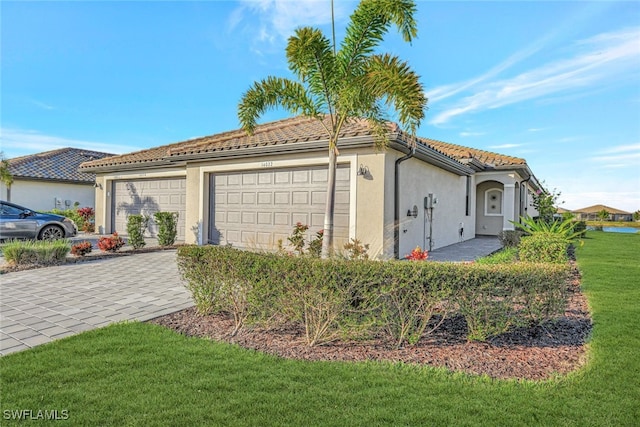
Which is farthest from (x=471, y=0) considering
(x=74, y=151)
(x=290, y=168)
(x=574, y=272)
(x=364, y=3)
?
(x=74, y=151)

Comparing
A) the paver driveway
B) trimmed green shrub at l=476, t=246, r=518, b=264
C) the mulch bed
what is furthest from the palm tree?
the paver driveway

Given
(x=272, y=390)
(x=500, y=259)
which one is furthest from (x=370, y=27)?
(x=272, y=390)

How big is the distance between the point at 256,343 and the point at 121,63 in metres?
11.5

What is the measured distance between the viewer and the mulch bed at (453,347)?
137 inches

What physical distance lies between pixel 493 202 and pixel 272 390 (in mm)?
18803

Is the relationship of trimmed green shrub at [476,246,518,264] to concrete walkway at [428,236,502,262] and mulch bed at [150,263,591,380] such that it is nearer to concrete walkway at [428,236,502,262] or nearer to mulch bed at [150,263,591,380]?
mulch bed at [150,263,591,380]

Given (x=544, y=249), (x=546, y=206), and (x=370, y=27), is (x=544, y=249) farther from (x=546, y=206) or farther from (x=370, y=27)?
(x=546, y=206)

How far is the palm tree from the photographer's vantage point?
619cm

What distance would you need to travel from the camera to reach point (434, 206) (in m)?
12.0

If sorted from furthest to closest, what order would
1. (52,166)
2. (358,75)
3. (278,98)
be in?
(52,166) → (278,98) → (358,75)

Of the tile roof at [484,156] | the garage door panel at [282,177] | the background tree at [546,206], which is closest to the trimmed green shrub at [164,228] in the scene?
the garage door panel at [282,177]

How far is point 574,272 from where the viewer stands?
8.56 m

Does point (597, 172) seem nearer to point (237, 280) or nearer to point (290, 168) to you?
point (290, 168)

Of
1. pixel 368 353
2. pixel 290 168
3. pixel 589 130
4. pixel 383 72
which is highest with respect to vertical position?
pixel 589 130
